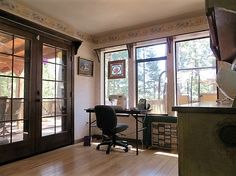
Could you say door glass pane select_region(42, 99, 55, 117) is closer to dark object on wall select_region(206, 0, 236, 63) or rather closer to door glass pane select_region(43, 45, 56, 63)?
door glass pane select_region(43, 45, 56, 63)

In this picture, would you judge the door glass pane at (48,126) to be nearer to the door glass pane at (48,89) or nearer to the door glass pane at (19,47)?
the door glass pane at (48,89)

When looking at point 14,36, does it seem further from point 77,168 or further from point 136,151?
point 136,151

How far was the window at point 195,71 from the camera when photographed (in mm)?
3664

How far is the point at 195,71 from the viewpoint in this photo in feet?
12.5

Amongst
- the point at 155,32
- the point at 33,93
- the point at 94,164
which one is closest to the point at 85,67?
the point at 33,93

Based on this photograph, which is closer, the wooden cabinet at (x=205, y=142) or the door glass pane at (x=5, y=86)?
the wooden cabinet at (x=205, y=142)

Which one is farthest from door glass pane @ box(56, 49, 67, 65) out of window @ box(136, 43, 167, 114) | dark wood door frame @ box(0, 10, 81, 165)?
window @ box(136, 43, 167, 114)

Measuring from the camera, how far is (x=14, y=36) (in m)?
3.05

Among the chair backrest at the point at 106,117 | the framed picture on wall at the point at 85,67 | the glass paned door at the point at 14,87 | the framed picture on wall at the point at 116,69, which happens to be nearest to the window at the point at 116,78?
the framed picture on wall at the point at 116,69

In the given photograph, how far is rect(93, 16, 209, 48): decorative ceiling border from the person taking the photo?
3.62 metres

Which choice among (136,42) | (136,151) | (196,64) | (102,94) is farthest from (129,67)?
(136,151)

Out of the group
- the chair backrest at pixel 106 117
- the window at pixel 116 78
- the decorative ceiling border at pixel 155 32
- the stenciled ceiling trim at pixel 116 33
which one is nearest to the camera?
the stenciled ceiling trim at pixel 116 33

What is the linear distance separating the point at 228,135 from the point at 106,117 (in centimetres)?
282

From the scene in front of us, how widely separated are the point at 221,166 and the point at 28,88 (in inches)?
124
